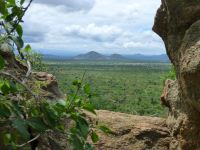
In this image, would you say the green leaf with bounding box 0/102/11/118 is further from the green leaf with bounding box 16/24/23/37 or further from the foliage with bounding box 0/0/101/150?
the green leaf with bounding box 16/24/23/37

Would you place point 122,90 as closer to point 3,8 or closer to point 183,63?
point 183,63

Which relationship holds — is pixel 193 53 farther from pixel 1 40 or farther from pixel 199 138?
pixel 1 40

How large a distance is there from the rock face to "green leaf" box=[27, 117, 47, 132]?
397 cm

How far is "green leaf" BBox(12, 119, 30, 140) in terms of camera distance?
6.33 feet

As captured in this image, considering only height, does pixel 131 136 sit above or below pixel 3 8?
below

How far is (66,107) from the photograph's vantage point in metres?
2.29

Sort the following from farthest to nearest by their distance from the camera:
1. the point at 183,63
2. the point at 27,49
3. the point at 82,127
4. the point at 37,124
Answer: the point at 183,63 < the point at 27,49 < the point at 82,127 < the point at 37,124

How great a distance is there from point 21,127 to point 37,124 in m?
0.12

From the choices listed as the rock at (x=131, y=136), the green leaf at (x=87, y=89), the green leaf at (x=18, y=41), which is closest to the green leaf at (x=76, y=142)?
the green leaf at (x=87, y=89)

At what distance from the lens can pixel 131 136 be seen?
7.70m

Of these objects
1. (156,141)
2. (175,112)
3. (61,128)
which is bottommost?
(156,141)

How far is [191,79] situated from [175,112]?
67.0 inches

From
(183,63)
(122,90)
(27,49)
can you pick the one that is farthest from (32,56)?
(122,90)

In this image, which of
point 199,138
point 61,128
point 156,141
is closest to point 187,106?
point 199,138
